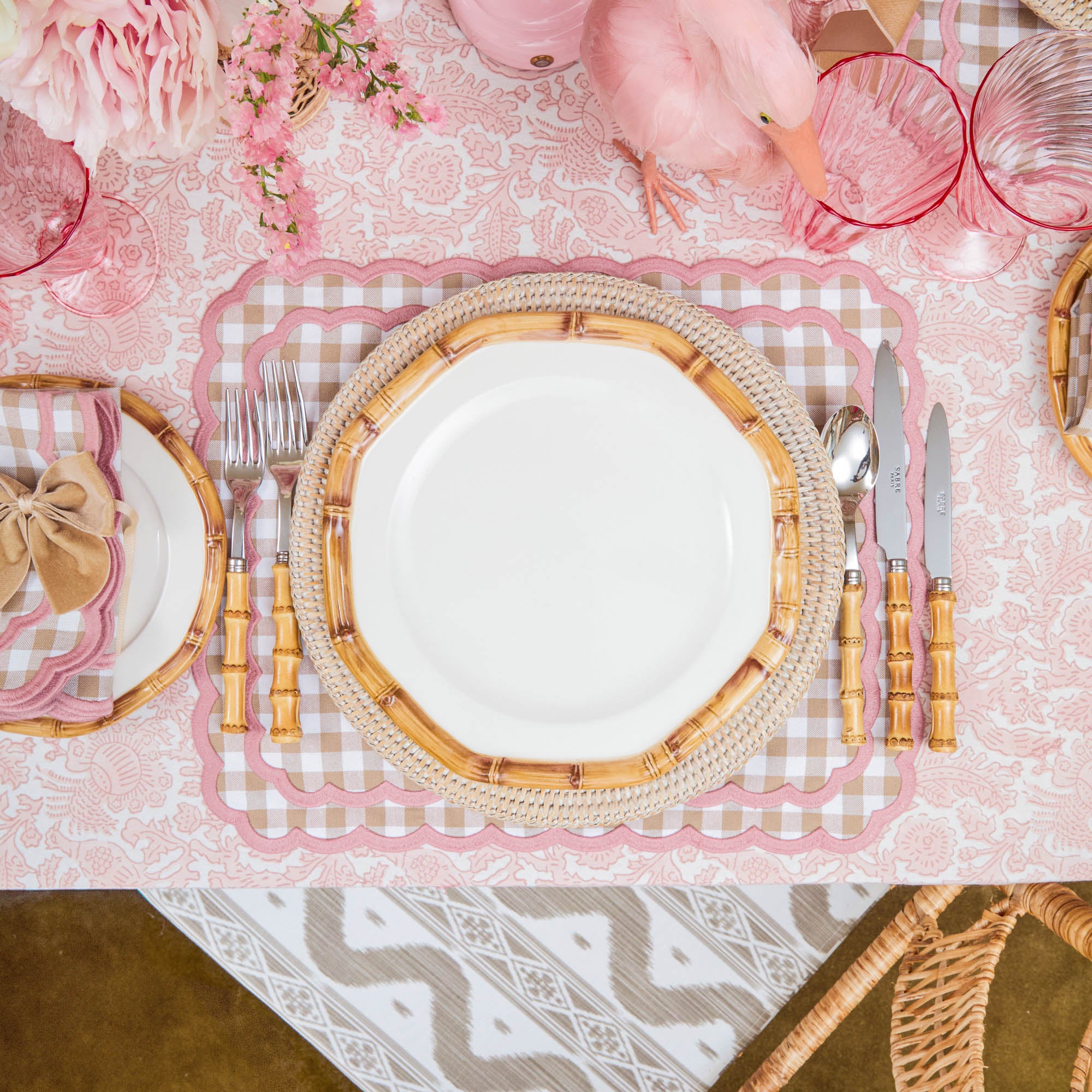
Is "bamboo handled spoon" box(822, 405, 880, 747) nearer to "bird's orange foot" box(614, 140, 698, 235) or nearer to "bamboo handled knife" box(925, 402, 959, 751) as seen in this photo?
"bamboo handled knife" box(925, 402, 959, 751)

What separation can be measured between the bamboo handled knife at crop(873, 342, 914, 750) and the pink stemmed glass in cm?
66

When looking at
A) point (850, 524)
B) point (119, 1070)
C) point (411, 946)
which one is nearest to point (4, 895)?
point (119, 1070)

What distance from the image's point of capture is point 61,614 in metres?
0.61

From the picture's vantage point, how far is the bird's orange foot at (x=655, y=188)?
2.27ft

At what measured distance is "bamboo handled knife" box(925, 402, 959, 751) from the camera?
70cm

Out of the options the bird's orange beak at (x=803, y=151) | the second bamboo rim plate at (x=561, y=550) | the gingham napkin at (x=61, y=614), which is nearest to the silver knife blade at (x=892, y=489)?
the second bamboo rim plate at (x=561, y=550)

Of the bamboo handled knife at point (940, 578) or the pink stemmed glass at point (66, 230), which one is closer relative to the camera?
the pink stemmed glass at point (66, 230)

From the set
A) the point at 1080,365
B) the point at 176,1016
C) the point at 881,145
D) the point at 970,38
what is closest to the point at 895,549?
the point at 1080,365

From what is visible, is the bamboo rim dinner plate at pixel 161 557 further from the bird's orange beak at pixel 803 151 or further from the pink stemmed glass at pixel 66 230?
the bird's orange beak at pixel 803 151

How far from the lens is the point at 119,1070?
4.19 feet

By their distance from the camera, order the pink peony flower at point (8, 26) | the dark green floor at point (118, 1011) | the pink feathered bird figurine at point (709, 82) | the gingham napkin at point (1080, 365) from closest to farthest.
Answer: the pink peony flower at point (8, 26), the pink feathered bird figurine at point (709, 82), the gingham napkin at point (1080, 365), the dark green floor at point (118, 1011)

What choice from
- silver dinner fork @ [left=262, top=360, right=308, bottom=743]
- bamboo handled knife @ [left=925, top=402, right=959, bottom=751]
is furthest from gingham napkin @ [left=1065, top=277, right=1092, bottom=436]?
silver dinner fork @ [left=262, top=360, right=308, bottom=743]

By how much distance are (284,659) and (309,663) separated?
0.03 metres

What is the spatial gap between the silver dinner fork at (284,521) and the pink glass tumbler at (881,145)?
0.46 m
